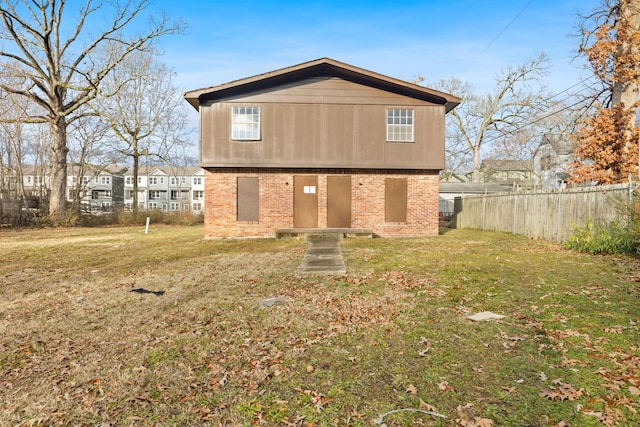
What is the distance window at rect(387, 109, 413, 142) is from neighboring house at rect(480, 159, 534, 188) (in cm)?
3838

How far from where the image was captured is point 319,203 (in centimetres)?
1595

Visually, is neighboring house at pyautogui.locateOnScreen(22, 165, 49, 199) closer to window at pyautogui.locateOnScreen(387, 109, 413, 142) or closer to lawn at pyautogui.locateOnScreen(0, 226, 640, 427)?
lawn at pyautogui.locateOnScreen(0, 226, 640, 427)

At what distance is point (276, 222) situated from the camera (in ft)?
52.0

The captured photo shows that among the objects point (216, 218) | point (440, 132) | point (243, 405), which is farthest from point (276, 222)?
point (243, 405)

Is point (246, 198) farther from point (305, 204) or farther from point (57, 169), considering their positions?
point (57, 169)

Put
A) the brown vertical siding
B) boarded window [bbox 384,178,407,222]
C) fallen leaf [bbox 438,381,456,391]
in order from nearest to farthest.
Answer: fallen leaf [bbox 438,381,456,391]
the brown vertical siding
boarded window [bbox 384,178,407,222]

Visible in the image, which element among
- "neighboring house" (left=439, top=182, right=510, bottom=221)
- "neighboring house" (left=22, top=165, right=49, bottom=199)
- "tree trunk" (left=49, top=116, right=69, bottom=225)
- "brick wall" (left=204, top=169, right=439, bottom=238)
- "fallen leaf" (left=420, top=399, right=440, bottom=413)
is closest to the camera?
"fallen leaf" (left=420, top=399, right=440, bottom=413)

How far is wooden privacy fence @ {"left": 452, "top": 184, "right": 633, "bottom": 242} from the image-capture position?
10.3m

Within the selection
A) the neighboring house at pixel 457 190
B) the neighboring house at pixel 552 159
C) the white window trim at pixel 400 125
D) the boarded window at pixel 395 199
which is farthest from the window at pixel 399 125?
the neighboring house at pixel 552 159

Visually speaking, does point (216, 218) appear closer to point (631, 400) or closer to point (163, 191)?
point (631, 400)

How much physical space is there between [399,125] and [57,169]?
21.1 metres

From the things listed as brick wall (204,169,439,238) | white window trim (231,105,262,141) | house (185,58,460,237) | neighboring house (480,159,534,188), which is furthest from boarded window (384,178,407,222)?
neighboring house (480,159,534,188)

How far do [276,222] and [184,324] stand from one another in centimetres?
1045

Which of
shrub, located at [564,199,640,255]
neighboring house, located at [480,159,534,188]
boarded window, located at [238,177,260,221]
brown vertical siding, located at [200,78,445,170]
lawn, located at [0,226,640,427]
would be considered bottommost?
lawn, located at [0,226,640,427]
